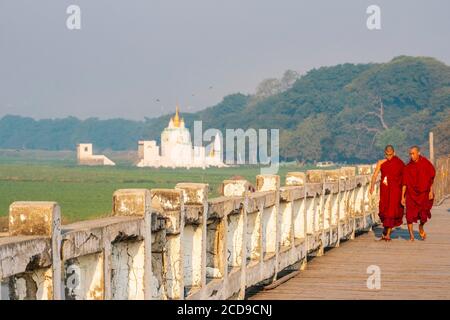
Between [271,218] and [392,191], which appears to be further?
[392,191]

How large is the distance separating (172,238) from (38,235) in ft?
7.87

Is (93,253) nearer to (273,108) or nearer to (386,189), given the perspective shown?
(386,189)

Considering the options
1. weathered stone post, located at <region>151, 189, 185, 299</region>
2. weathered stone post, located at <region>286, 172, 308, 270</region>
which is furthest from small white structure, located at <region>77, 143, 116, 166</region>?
weathered stone post, located at <region>151, 189, 185, 299</region>

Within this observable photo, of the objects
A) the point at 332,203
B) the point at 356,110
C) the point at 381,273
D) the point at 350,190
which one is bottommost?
the point at 381,273

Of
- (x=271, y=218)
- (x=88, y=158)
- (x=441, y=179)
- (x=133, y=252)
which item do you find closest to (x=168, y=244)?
(x=133, y=252)

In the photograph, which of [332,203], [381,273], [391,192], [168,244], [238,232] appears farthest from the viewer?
[391,192]

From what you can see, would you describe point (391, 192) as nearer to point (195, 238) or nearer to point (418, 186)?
point (418, 186)

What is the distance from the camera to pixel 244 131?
162 metres

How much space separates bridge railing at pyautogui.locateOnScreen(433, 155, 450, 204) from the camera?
3011cm

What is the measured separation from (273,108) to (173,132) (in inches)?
1225

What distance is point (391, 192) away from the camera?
16109mm

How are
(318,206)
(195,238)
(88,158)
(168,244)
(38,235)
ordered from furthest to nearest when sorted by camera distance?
1. (88,158)
2. (318,206)
3. (195,238)
4. (168,244)
5. (38,235)

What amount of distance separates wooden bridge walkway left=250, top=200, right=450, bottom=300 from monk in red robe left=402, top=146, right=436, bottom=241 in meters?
0.46

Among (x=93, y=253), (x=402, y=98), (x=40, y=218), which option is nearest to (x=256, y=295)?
(x=93, y=253)
